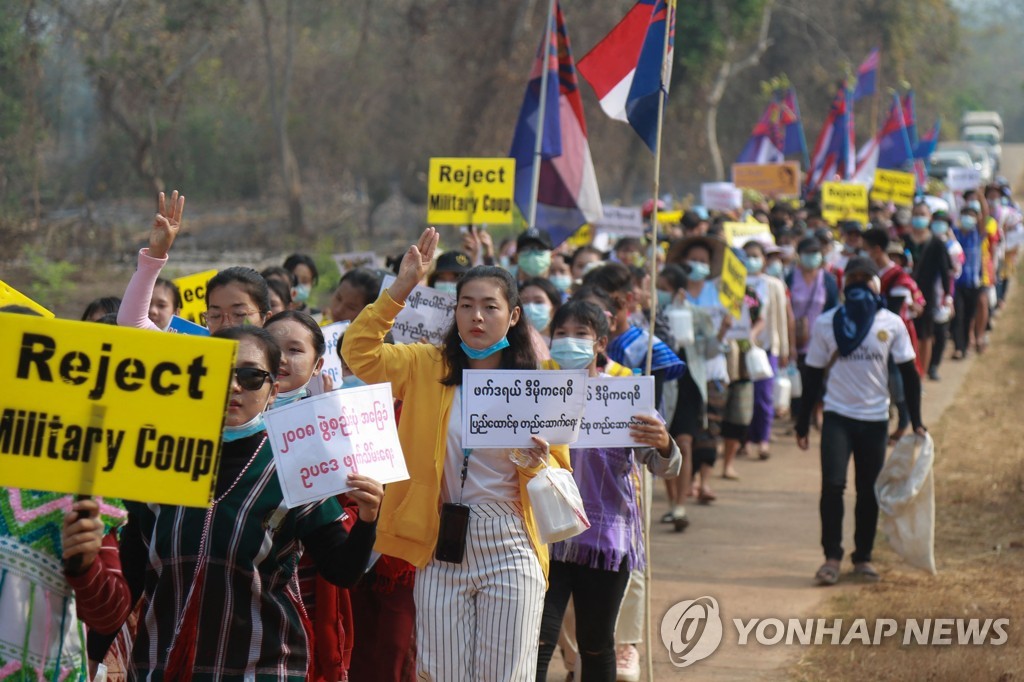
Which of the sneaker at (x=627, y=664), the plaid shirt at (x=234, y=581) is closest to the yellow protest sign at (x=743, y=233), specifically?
the sneaker at (x=627, y=664)

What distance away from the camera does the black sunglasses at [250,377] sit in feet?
11.4

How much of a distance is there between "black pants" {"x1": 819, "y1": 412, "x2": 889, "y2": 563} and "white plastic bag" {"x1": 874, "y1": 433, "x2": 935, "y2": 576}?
80 mm

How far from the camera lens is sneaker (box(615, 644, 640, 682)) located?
6.19m

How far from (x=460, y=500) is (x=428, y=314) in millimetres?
2152

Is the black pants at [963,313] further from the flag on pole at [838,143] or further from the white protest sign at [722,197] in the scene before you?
the flag on pole at [838,143]

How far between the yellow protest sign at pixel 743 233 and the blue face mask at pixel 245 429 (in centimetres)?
1014

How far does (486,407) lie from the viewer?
4.27 meters

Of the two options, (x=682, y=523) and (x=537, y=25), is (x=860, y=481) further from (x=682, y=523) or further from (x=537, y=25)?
(x=537, y=25)

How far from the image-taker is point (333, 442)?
→ 3.46 meters

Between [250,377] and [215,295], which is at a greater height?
[215,295]

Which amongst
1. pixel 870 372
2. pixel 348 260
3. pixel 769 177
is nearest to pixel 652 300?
pixel 870 372

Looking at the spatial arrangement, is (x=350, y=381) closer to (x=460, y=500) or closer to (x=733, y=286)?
(x=460, y=500)

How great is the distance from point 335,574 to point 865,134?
3564 cm

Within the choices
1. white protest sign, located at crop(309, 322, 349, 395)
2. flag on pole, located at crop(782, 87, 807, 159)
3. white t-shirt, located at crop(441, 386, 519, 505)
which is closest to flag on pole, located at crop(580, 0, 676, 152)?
white protest sign, located at crop(309, 322, 349, 395)
